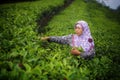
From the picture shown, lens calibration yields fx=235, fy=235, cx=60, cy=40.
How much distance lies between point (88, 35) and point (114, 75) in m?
2.48

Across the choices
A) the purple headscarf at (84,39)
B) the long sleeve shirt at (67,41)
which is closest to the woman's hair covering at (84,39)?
the purple headscarf at (84,39)

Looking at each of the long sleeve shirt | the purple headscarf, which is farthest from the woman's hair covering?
the long sleeve shirt

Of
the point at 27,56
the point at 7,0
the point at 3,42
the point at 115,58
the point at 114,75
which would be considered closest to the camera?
the point at 27,56

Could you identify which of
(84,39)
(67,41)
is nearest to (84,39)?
(84,39)

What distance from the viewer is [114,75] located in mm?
8078

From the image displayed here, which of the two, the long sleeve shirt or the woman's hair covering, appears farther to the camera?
the woman's hair covering

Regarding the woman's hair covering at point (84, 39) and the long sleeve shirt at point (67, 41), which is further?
the woman's hair covering at point (84, 39)

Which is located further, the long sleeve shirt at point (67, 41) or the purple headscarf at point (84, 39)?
the purple headscarf at point (84, 39)

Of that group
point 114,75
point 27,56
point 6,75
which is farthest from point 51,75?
point 114,75

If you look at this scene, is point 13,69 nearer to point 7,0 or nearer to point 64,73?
point 64,73

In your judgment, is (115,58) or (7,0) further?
(7,0)

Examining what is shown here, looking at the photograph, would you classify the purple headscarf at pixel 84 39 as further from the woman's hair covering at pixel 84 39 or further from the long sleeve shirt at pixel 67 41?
the long sleeve shirt at pixel 67 41

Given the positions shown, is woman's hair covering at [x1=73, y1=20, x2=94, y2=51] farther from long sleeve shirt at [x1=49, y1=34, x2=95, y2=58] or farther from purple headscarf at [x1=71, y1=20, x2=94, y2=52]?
long sleeve shirt at [x1=49, y1=34, x2=95, y2=58]

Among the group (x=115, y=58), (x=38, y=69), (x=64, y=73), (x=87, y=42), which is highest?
(x=38, y=69)
